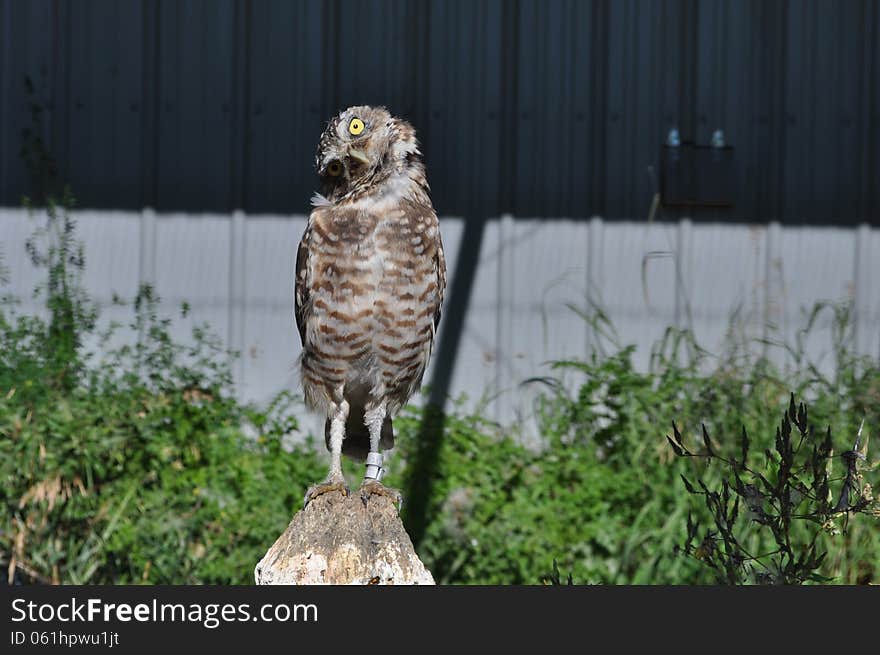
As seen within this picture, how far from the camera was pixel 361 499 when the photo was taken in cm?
337

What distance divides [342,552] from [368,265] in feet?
2.98

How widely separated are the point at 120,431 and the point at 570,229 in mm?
2618

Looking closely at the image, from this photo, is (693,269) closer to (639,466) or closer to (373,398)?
(639,466)

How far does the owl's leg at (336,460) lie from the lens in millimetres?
3398

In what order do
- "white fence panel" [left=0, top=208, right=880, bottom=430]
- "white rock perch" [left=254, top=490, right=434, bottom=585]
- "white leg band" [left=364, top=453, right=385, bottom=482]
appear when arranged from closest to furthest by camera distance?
"white rock perch" [left=254, top=490, right=434, bottom=585] → "white leg band" [left=364, top=453, right=385, bottom=482] → "white fence panel" [left=0, top=208, right=880, bottom=430]

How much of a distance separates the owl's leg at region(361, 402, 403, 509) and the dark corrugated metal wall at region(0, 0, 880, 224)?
2.59 metres

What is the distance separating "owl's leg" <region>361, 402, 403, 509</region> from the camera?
3.44 m

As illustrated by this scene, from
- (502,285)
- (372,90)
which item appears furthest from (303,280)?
(372,90)

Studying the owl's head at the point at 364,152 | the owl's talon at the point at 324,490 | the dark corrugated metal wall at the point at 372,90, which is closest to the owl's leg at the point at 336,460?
the owl's talon at the point at 324,490

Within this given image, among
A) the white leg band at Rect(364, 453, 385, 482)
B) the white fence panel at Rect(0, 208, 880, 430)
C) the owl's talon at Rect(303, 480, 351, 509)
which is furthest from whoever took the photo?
the white fence panel at Rect(0, 208, 880, 430)

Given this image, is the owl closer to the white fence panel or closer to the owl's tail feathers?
the owl's tail feathers

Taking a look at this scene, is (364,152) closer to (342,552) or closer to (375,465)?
(375,465)

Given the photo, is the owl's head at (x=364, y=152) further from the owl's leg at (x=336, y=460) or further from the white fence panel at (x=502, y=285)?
the white fence panel at (x=502, y=285)

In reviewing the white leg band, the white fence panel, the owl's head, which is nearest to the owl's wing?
the owl's head
